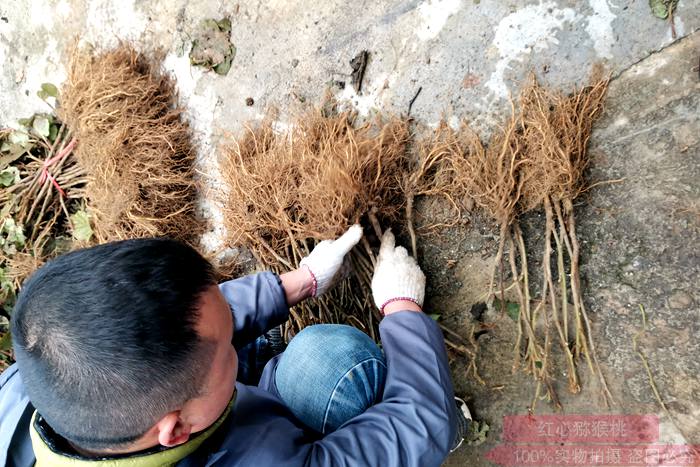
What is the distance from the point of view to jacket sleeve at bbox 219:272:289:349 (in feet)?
5.38

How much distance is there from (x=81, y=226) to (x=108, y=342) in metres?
1.73

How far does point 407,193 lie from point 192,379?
44.3 inches

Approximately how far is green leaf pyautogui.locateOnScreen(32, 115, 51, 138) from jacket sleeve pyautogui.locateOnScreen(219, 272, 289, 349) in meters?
1.54

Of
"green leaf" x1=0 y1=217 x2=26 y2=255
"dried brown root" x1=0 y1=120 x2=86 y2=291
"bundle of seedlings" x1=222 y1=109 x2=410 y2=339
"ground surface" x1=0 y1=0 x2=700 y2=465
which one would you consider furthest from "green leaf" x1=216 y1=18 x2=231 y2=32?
"green leaf" x1=0 y1=217 x2=26 y2=255

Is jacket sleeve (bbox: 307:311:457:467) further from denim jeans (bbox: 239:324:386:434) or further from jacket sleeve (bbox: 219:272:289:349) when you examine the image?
jacket sleeve (bbox: 219:272:289:349)

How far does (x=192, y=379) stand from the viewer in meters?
0.98

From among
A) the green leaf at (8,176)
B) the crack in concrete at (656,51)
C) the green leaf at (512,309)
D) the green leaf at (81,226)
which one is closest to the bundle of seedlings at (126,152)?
the green leaf at (81,226)

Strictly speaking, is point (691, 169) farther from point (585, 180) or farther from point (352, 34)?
point (352, 34)

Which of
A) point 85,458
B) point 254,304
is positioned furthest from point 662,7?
point 85,458

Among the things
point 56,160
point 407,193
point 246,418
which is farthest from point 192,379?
point 56,160

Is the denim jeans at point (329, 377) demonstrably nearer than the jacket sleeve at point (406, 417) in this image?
No

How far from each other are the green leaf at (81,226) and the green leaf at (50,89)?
2.26 ft

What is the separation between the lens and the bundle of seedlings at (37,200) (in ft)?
7.94

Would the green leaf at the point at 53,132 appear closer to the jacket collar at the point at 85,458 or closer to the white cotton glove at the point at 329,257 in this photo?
the white cotton glove at the point at 329,257
